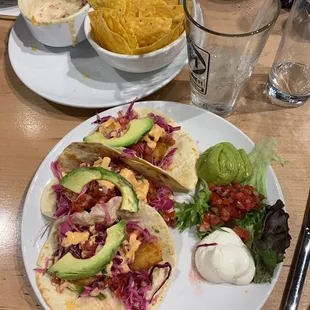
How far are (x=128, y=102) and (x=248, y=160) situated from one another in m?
0.50

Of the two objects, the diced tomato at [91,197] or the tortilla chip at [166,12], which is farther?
the tortilla chip at [166,12]

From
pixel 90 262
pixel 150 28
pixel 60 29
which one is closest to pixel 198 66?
pixel 150 28

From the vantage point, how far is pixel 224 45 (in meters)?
1.46

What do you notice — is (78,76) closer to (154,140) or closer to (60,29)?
(60,29)

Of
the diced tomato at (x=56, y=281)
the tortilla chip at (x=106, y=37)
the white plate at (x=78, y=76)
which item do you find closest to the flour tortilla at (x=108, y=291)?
the diced tomato at (x=56, y=281)

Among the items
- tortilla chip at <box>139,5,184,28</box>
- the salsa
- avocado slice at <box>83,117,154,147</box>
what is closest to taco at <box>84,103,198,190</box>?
avocado slice at <box>83,117,154,147</box>

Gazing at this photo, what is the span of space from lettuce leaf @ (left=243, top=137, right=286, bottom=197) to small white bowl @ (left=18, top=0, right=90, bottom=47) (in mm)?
856

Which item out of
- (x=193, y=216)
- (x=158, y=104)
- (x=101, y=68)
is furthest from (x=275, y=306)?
(x=101, y=68)

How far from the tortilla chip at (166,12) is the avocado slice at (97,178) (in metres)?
0.66

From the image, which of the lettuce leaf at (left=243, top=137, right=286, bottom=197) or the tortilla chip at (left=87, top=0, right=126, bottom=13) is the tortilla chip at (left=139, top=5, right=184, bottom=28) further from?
the lettuce leaf at (left=243, top=137, right=286, bottom=197)

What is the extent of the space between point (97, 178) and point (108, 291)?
A: 1.09 ft

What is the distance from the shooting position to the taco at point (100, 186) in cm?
138

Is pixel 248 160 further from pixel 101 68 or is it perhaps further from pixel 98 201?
pixel 101 68

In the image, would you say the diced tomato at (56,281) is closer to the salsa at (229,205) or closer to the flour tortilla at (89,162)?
the flour tortilla at (89,162)
